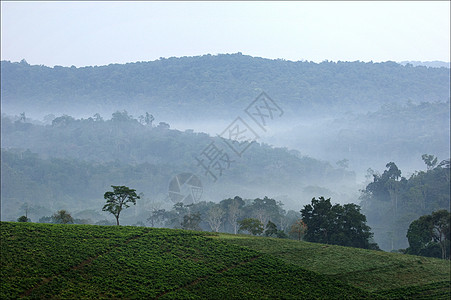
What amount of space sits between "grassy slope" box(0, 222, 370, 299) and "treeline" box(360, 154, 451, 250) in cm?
8489

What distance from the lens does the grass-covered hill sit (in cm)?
4556

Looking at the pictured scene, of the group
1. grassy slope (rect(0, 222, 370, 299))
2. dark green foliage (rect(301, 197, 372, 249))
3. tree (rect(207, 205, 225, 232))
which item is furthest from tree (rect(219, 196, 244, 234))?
grassy slope (rect(0, 222, 370, 299))

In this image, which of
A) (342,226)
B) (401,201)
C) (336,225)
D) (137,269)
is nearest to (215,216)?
(342,226)

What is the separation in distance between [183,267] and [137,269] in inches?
201

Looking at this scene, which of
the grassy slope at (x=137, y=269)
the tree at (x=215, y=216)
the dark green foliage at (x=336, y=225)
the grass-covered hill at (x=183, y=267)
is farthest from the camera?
the tree at (x=215, y=216)

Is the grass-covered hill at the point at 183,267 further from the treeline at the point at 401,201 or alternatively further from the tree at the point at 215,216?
the treeline at the point at 401,201

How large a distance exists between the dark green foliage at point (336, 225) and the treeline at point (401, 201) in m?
59.8

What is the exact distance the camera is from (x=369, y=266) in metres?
58.0

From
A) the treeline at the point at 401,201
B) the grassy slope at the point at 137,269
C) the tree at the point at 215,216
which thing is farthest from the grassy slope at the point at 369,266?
the treeline at the point at 401,201

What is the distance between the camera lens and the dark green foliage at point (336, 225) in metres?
73.6

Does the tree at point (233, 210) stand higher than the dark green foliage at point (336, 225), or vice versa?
the tree at point (233, 210)

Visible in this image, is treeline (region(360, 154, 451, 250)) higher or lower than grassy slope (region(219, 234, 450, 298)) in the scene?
higher

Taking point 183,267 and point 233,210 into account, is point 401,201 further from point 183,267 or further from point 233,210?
point 183,267

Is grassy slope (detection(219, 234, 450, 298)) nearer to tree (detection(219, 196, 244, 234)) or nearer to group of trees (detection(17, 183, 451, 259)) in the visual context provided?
group of trees (detection(17, 183, 451, 259))
